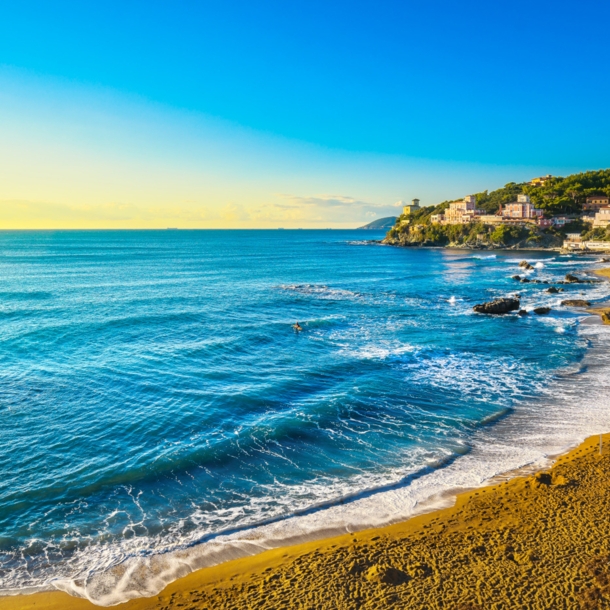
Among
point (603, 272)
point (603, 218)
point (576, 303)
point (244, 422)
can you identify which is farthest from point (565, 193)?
point (244, 422)

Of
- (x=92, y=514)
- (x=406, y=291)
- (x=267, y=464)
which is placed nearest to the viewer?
(x=92, y=514)

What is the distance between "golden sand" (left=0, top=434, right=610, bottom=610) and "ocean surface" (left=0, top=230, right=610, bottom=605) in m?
0.89

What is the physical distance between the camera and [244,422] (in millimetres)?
23297

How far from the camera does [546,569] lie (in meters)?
12.2

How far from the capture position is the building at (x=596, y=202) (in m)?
152

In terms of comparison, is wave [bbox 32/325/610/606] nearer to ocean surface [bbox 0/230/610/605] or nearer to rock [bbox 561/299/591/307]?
ocean surface [bbox 0/230/610/605]

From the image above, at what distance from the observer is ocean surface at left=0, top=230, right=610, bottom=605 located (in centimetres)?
1496

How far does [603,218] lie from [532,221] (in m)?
21.1

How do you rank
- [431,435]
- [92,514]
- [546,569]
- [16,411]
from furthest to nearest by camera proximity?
[16,411], [431,435], [92,514], [546,569]

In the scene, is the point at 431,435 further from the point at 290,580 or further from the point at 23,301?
the point at 23,301

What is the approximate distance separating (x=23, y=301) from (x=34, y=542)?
164 ft

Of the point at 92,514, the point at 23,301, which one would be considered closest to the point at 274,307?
the point at 23,301

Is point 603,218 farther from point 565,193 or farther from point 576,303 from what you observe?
point 576,303

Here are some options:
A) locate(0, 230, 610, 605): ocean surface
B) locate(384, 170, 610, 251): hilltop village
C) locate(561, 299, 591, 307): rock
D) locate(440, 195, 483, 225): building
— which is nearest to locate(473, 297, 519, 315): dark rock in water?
locate(0, 230, 610, 605): ocean surface
